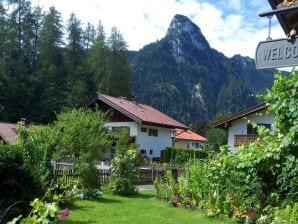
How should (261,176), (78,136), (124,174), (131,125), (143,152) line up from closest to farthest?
(261,176) → (124,174) → (78,136) → (131,125) → (143,152)

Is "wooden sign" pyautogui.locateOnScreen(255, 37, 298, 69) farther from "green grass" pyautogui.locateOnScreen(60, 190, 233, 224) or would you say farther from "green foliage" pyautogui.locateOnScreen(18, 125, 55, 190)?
"green foliage" pyautogui.locateOnScreen(18, 125, 55, 190)

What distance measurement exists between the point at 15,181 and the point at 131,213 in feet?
13.3

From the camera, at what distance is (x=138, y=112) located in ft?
141

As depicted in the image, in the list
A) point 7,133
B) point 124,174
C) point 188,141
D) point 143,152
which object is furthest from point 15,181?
point 188,141

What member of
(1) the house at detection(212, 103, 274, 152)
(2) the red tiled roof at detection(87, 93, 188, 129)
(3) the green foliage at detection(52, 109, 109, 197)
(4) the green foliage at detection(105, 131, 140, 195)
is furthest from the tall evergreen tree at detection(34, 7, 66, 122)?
(4) the green foliage at detection(105, 131, 140, 195)

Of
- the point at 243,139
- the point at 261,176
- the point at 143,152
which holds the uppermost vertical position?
the point at 243,139

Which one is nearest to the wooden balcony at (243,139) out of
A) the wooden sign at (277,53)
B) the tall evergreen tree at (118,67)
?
the wooden sign at (277,53)

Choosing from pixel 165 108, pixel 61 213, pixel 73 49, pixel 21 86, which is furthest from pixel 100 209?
pixel 165 108

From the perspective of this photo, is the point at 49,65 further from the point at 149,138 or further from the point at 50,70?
the point at 149,138

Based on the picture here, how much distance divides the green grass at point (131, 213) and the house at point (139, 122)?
82.2ft

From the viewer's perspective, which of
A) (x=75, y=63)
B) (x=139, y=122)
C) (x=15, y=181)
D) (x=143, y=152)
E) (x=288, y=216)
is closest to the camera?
(x=288, y=216)

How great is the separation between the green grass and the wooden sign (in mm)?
8132

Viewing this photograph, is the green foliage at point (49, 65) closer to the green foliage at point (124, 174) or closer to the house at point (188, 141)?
the house at point (188, 141)

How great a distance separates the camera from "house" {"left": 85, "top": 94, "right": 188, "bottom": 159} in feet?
137
